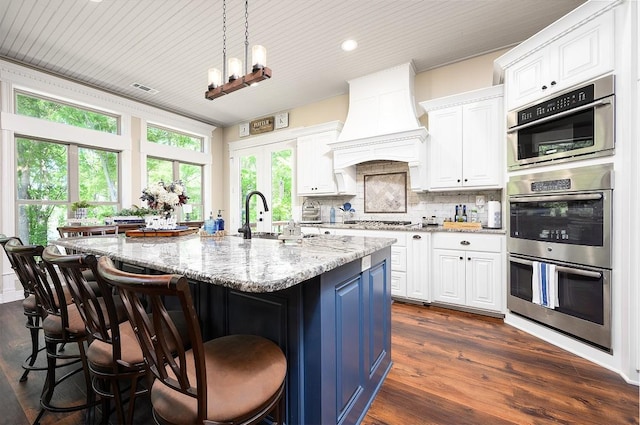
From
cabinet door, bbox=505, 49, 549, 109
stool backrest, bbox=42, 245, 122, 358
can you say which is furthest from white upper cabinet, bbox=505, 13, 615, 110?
stool backrest, bbox=42, 245, 122, 358

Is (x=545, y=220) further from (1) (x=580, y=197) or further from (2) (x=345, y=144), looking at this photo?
(2) (x=345, y=144)

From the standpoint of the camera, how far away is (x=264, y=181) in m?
5.67

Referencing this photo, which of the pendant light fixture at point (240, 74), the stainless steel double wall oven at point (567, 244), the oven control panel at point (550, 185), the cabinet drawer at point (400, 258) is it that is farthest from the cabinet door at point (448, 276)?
the pendant light fixture at point (240, 74)

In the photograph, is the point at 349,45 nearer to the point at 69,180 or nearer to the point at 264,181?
the point at 264,181

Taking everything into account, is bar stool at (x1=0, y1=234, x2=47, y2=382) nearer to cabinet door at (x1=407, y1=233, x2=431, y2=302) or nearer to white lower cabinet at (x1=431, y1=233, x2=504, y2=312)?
cabinet door at (x1=407, y1=233, x2=431, y2=302)

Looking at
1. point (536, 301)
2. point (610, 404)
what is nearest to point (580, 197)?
point (536, 301)

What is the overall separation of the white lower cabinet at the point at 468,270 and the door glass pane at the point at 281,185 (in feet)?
9.81

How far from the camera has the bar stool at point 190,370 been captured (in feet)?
2.49

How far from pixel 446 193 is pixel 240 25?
10.4 ft

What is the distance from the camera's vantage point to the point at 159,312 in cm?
80

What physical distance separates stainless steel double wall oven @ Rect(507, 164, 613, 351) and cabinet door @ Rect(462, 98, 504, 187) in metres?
0.39

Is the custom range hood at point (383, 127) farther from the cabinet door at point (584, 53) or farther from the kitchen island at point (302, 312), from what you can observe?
the kitchen island at point (302, 312)

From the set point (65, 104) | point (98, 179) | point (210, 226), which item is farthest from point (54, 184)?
point (210, 226)

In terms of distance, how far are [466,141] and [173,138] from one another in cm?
519
